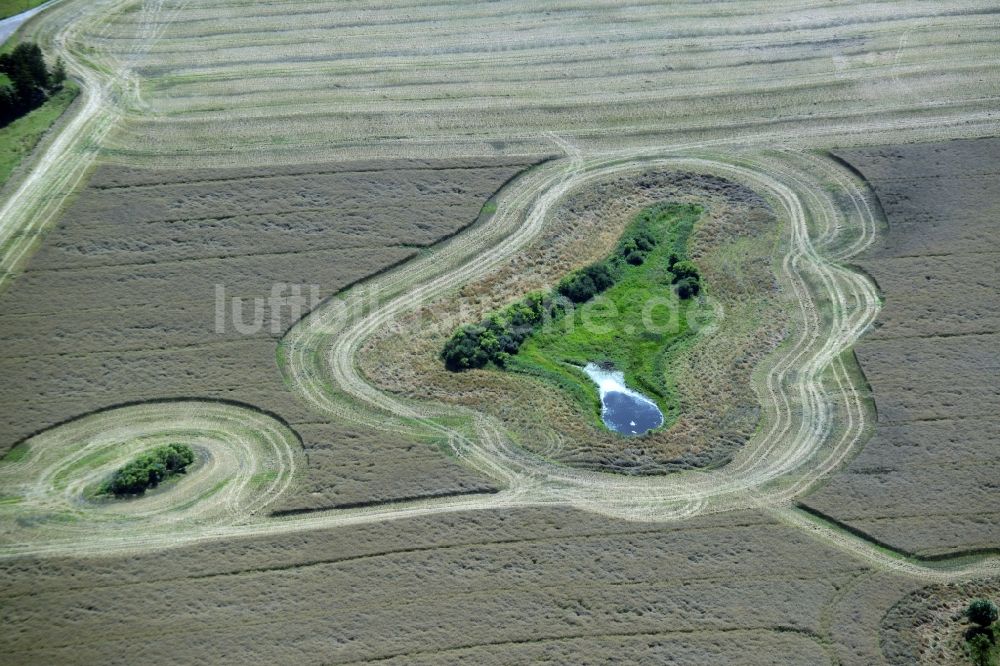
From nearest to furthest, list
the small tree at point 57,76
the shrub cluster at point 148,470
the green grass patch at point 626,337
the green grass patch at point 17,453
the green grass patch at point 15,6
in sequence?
the shrub cluster at point 148,470
the green grass patch at point 17,453
the green grass patch at point 626,337
the small tree at point 57,76
the green grass patch at point 15,6

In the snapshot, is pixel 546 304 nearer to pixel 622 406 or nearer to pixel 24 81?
pixel 622 406

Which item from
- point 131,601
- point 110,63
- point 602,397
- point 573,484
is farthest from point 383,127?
point 131,601

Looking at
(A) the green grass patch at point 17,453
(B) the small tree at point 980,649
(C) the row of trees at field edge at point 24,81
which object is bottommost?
(B) the small tree at point 980,649

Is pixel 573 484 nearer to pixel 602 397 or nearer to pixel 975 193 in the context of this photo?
pixel 602 397

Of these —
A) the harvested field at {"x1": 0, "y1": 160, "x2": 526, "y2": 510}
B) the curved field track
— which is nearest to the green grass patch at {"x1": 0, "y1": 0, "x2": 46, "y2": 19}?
the curved field track

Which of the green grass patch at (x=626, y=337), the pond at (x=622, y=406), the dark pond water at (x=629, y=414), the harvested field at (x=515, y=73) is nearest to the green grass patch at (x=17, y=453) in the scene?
the harvested field at (x=515, y=73)

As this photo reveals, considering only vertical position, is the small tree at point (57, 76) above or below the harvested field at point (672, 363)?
above

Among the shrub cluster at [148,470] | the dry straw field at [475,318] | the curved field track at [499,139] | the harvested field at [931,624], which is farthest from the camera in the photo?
the curved field track at [499,139]

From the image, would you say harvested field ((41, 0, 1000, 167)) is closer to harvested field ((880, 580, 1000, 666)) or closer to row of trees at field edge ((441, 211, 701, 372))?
row of trees at field edge ((441, 211, 701, 372))

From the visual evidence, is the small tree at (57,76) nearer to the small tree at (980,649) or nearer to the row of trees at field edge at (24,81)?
the row of trees at field edge at (24,81)
